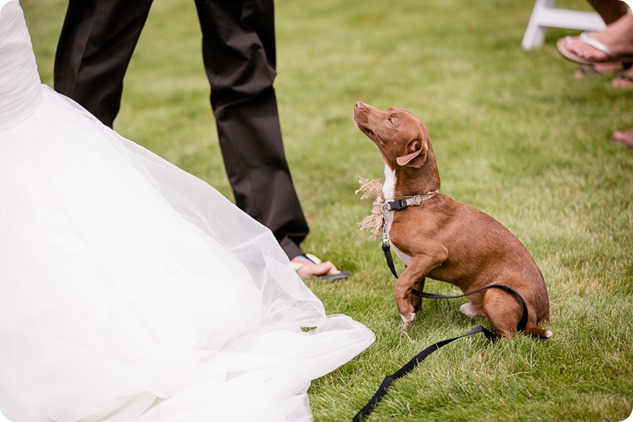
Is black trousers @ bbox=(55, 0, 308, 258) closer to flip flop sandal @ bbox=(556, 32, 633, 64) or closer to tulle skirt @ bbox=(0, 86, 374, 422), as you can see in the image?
tulle skirt @ bbox=(0, 86, 374, 422)

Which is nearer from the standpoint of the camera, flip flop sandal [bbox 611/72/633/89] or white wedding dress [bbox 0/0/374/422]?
white wedding dress [bbox 0/0/374/422]

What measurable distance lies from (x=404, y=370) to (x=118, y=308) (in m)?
1.11

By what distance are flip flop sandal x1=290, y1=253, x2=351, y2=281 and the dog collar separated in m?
0.85

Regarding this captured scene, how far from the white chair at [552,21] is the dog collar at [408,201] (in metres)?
5.12

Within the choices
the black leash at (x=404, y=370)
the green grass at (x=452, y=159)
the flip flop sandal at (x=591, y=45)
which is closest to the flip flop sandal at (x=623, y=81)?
the green grass at (x=452, y=159)

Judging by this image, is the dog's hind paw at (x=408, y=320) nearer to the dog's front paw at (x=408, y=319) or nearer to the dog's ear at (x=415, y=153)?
the dog's front paw at (x=408, y=319)

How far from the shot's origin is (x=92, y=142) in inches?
119

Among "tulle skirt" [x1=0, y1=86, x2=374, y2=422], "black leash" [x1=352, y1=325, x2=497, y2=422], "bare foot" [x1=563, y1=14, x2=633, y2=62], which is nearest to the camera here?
"tulle skirt" [x1=0, y1=86, x2=374, y2=422]

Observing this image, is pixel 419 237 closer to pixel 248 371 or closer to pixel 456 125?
pixel 248 371

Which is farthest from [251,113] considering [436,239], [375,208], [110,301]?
[110,301]

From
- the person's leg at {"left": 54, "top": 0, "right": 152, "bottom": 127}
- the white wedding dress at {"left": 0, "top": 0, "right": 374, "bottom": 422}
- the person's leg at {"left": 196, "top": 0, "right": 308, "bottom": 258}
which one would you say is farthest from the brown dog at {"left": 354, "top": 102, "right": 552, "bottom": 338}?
the person's leg at {"left": 54, "top": 0, "right": 152, "bottom": 127}

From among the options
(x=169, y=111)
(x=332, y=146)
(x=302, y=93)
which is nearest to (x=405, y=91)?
(x=302, y=93)

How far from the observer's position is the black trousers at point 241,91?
358cm

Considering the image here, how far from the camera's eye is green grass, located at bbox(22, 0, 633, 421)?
2891 millimetres
